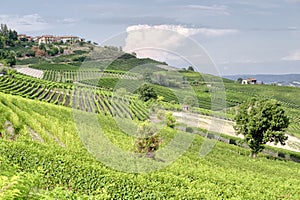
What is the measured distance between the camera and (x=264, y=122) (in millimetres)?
34625

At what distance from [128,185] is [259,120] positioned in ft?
80.6

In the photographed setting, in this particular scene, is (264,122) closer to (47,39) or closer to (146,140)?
(146,140)

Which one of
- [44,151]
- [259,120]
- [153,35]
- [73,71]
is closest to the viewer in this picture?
[153,35]

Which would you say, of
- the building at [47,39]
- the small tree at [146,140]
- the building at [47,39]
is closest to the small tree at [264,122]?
the small tree at [146,140]

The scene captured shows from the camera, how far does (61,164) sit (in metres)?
15.4

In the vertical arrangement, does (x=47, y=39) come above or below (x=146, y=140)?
above

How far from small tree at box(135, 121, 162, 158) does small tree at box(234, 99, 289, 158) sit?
19.7 meters

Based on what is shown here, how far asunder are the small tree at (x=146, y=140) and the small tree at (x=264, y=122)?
19.7 meters

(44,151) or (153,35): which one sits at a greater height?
(153,35)

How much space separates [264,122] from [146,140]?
2057 centimetres

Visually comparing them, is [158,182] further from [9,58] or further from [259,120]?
[9,58]

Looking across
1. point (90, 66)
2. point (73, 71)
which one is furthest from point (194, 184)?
point (73, 71)

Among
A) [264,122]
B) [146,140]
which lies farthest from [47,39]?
[146,140]

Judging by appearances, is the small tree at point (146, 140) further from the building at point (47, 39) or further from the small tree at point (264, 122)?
the building at point (47, 39)
